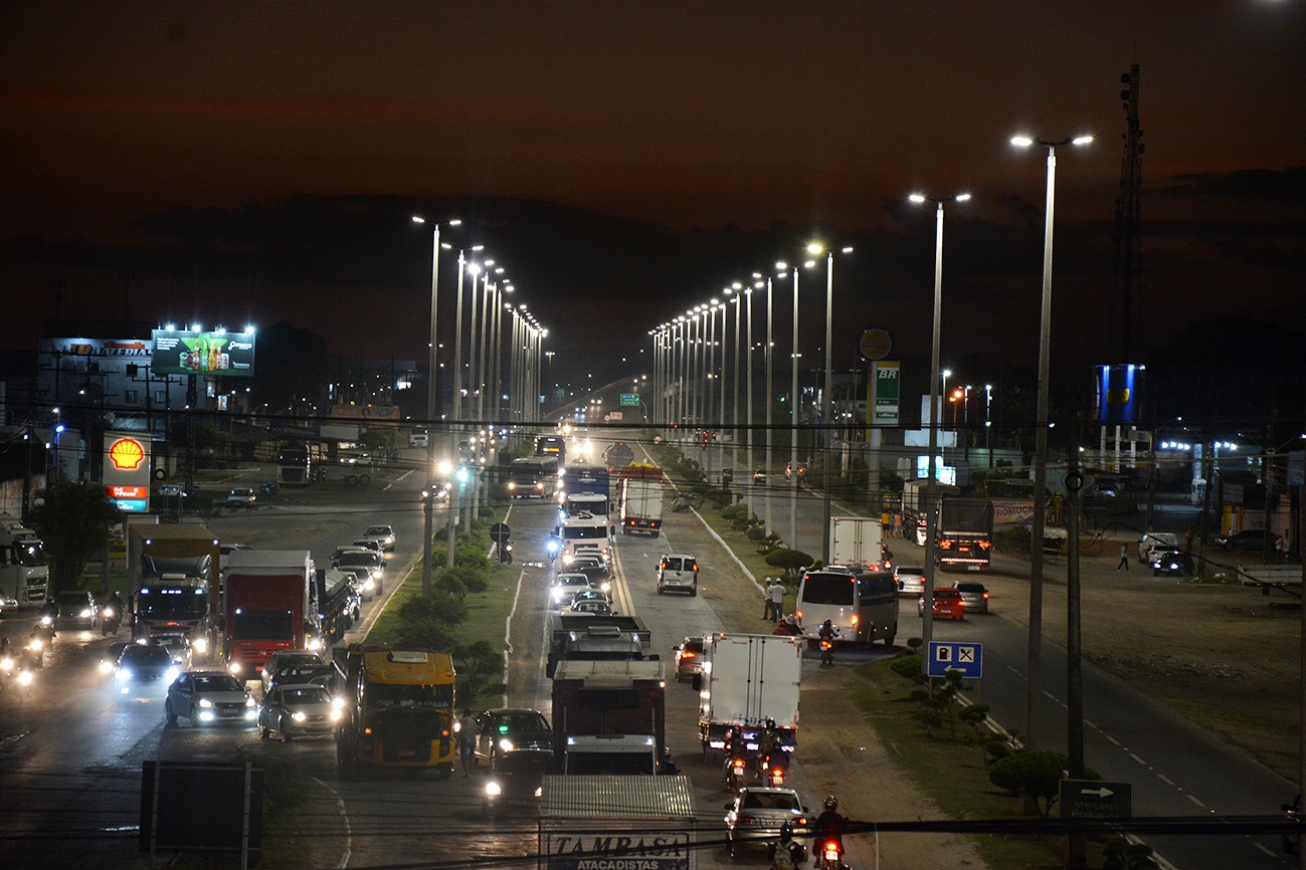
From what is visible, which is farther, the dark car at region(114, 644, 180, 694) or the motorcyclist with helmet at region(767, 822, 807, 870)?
the dark car at region(114, 644, 180, 694)

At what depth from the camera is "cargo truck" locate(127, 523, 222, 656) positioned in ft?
157

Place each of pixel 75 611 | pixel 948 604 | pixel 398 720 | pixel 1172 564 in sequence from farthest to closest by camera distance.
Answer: pixel 1172 564 → pixel 948 604 → pixel 75 611 → pixel 398 720

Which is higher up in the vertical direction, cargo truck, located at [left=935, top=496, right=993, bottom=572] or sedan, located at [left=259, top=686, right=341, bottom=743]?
cargo truck, located at [left=935, top=496, right=993, bottom=572]

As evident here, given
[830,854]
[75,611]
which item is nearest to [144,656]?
[75,611]

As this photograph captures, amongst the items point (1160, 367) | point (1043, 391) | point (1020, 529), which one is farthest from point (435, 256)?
point (1160, 367)

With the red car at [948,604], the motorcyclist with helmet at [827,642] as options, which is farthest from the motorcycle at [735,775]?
the red car at [948,604]

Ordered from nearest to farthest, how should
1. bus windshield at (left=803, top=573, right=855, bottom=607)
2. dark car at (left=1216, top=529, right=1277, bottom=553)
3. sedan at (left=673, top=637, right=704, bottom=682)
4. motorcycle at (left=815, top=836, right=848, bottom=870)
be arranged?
motorcycle at (left=815, top=836, right=848, bottom=870)
sedan at (left=673, top=637, right=704, bottom=682)
bus windshield at (left=803, top=573, right=855, bottom=607)
dark car at (left=1216, top=529, right=1277, bottom=553)

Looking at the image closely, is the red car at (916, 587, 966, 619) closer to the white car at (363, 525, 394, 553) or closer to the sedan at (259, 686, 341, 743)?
the sedan at (259, 686, 341, 743)

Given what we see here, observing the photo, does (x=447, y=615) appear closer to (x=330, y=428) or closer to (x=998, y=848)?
(x=998, y=848)

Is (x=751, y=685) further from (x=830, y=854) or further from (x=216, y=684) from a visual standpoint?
(x=216, y=684)

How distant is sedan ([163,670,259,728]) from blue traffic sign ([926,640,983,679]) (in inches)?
662

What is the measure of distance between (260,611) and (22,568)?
22186 millimetres

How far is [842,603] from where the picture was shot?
4931 cm

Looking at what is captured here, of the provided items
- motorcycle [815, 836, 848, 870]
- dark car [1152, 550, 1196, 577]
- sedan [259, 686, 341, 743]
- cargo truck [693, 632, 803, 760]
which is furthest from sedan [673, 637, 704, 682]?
dark car [1152, 550, 1196, 577]
